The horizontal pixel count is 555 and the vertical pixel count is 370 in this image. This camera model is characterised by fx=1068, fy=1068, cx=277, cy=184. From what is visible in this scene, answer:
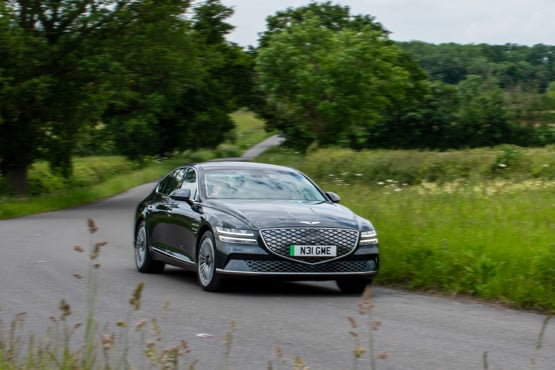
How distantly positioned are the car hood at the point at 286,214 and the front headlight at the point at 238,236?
0.11 metres

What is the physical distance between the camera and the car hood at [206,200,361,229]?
38.1 feet

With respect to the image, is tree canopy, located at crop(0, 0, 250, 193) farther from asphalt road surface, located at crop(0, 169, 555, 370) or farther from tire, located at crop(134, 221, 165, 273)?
asphalt road surface, located at crop(0, 169, 555, 370)

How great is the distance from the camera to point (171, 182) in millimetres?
14672

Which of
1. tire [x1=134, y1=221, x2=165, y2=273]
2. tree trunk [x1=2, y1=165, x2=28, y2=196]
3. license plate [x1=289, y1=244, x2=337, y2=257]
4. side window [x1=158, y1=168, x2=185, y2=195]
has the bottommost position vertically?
tree trunk [x1=2, y1=165, x2=28, y2=196]

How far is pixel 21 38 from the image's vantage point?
3622 cm

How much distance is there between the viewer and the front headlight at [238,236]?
454 inches

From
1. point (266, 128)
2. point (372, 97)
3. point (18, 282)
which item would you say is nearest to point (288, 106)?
point (372, 97)

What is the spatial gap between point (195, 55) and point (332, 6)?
157 feet

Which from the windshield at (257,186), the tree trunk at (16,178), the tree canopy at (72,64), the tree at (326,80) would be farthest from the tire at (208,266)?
the tree at (326,80)

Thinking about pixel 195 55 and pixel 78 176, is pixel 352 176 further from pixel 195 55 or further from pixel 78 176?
pixel 78 176

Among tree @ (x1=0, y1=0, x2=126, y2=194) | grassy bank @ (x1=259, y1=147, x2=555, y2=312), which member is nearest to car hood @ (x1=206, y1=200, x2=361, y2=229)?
grassy bank @ (x1=259, y1=147, x2=555, y2=312)

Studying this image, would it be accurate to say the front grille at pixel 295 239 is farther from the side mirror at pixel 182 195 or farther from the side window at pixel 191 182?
the side window at pixel 191 182

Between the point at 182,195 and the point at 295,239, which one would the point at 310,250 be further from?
the point at 182,195

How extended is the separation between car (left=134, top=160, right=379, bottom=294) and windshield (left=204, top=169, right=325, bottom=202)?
0.04 ft
